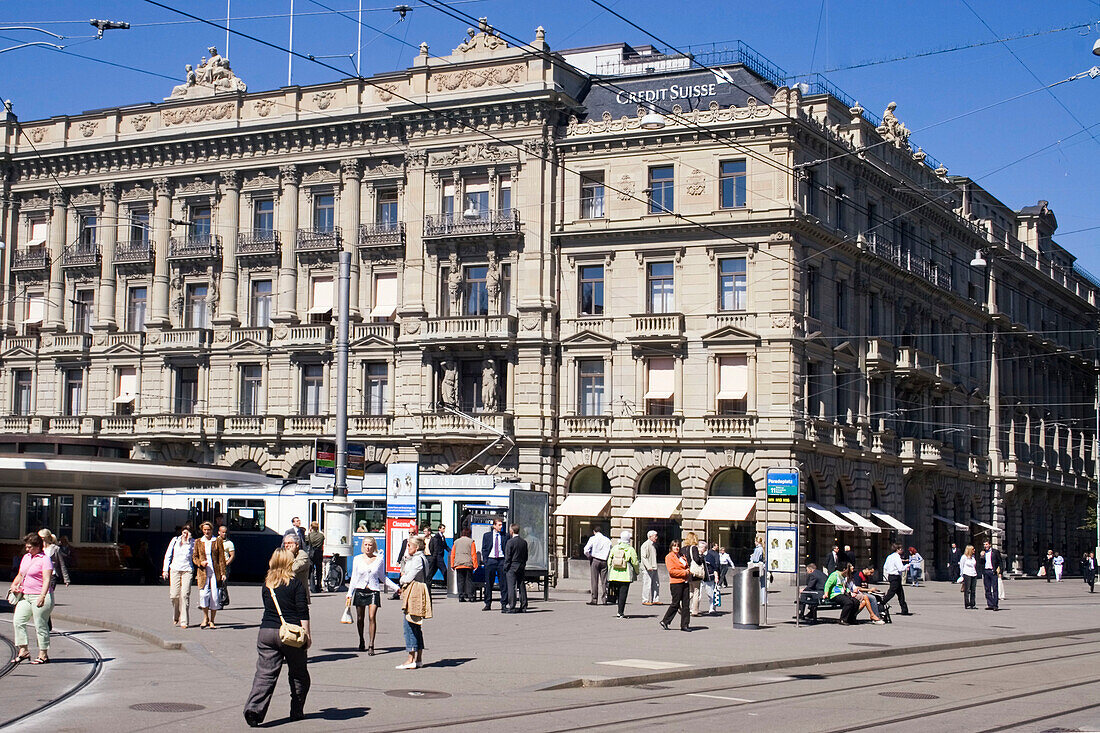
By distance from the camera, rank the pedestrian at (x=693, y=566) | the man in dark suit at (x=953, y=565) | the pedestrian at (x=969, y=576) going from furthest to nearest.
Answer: the man in dark suit at (x=953, y=565) < the pedestrian at (x=969, y=576) < the pedestrian at (x=693, y=566)

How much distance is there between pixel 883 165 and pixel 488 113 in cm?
1735

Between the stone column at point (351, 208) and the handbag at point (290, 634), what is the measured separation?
1717 inches

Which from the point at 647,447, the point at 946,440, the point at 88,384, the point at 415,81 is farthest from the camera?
the point at 946,440

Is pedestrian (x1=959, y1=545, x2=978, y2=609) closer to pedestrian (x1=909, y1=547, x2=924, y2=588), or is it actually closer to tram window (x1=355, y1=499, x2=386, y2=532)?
tram window (x1=355, y1=499, x2=386, y2=532)

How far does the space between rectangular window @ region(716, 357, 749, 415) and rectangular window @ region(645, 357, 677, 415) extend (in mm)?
1820

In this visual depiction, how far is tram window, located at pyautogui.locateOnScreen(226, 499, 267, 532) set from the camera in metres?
43.6

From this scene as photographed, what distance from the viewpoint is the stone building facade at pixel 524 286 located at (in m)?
52.5

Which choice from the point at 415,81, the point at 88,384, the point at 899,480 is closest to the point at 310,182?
the point at 415,81

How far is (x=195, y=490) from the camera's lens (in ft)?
146

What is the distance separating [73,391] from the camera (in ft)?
205

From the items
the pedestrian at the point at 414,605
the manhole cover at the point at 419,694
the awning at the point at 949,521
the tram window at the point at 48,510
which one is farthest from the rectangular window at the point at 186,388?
the manhole cover at the point at 419,694

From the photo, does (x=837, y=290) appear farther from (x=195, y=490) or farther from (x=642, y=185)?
(x=195, y=490)

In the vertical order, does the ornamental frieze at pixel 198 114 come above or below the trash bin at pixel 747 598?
above

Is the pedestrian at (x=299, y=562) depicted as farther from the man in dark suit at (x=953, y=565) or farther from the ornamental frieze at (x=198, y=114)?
the man in dark suit at (x=953, y=565)
